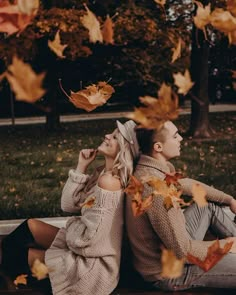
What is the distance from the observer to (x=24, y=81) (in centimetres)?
172

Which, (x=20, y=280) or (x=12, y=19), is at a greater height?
Answer: (x=12, y=19)

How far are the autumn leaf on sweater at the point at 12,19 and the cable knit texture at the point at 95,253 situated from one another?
5.51ft

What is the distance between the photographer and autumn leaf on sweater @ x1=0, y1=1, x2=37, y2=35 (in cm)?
→ 193

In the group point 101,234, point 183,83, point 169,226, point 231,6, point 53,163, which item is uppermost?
point 231,6

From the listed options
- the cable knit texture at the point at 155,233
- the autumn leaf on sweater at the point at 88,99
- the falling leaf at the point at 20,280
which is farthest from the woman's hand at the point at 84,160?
the autumn leaf on sweater at the point at 88,99

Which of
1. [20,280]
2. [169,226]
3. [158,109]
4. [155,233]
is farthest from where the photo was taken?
[20,280]

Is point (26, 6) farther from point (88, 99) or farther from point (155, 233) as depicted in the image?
point (155, 233)

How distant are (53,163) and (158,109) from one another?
767 centimetres

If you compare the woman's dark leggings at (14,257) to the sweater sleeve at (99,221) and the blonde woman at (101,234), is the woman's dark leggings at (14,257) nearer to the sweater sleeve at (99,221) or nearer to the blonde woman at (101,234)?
the blonde woman at (101,234)

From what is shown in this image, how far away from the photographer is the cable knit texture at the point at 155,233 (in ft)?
10.9

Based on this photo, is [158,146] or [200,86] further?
[200,86]

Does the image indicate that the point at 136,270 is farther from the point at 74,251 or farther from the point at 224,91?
the point at 224,91

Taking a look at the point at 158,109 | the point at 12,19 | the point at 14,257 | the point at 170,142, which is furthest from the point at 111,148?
the point at 12,19

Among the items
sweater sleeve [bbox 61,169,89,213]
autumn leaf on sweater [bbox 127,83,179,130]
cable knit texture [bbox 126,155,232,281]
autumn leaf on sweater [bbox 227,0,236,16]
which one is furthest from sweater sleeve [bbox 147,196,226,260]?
autumn leaf on sweater [bbox 227,0,236,16]
